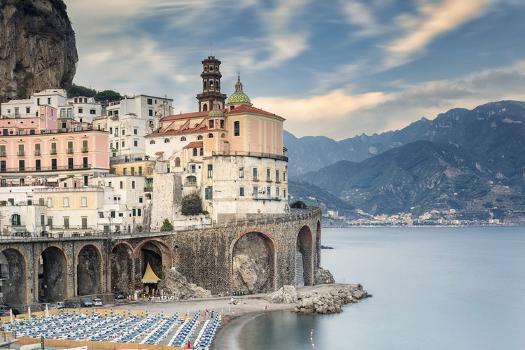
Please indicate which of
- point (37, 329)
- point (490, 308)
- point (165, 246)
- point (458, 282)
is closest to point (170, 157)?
point (165, 246)

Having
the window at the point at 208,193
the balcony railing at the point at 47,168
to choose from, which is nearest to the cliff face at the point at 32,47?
the balcony railing at the point at 47,168

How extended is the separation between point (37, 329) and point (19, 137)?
43654 millimetres

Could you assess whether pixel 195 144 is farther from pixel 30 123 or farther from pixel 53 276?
pixel 53 276

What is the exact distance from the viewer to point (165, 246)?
9681cm

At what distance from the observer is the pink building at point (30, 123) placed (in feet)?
362

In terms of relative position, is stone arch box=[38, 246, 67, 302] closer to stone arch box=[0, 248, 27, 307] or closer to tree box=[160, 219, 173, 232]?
stone arch box=[0, 248, 27, 307]

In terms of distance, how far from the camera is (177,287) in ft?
311

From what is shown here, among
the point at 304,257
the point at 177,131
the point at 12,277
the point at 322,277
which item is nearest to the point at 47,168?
the point at 177,131

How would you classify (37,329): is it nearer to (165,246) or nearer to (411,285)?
(165,246)

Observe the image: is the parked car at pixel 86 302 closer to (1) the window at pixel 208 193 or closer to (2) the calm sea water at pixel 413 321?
(2) the calm sea water at pixel 413 321

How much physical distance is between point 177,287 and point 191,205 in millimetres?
12151

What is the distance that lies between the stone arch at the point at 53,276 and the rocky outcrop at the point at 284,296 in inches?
995

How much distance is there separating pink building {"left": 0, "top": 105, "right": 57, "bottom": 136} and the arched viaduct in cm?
2421

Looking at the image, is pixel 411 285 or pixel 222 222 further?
pixel 411 285
